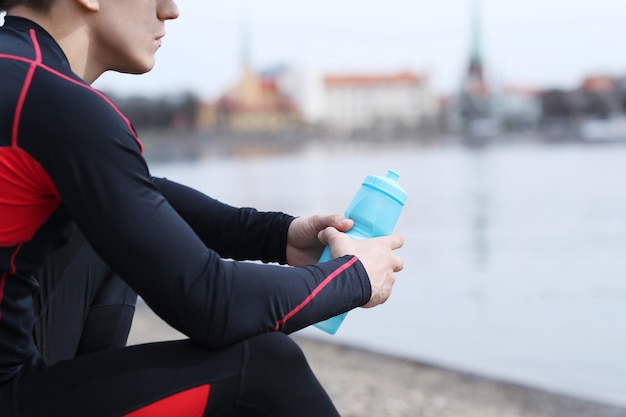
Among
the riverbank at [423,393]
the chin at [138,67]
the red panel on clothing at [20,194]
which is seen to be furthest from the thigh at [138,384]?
the riverbank at [423,393]

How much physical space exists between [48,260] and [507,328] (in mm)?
3394

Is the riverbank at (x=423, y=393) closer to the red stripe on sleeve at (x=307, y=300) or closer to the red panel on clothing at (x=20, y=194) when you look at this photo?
the red stripe on sleeve at (x=307, y=300)

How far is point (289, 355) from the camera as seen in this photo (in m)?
1.08

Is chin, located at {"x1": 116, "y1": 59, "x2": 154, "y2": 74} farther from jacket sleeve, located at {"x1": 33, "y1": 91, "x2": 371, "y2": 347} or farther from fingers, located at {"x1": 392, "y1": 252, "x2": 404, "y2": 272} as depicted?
fingers, located at {"x1": 392, "y1": 252, "x2": 404, "y2": 272}

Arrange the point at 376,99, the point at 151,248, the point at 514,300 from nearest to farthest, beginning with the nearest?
the point at 151,248
the point at 514,300
the point at 376,99

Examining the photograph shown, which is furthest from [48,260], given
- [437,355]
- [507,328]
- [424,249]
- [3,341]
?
[424,249]

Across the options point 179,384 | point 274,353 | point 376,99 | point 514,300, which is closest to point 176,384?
point 179,384

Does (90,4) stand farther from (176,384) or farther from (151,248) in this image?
(176,384)

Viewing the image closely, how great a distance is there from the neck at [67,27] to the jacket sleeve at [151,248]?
0.59ft

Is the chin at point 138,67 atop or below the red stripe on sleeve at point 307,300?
atop

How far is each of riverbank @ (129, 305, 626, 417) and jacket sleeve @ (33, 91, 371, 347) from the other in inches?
69.7

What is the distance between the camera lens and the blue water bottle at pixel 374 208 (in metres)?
1.28

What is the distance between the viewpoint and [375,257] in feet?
3.91

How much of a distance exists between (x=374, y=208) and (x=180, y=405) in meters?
0.43
